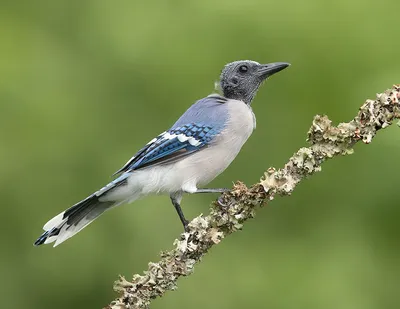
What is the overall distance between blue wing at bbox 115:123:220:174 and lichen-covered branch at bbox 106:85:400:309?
3.88ft

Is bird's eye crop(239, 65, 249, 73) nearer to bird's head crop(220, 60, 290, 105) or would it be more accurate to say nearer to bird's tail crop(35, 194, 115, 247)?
bird's head crop(220, 60, 290, 105)

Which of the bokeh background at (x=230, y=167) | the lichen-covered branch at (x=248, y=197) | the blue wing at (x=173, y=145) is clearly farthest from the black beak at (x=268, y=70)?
the lichen-covered branch at (x=248, y=197)

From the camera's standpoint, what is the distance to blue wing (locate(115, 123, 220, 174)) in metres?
5.55

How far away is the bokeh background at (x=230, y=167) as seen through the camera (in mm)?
6883

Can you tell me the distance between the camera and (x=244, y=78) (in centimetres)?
608

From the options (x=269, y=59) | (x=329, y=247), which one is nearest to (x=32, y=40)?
(x=269, y=59)

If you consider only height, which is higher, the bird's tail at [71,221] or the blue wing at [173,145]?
the blue wing at [173,145]

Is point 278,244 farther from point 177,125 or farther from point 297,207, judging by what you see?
point 177,125

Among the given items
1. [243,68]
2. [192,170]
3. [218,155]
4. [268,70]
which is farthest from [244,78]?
[192,170]

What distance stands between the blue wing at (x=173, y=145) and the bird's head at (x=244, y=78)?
1.46ft

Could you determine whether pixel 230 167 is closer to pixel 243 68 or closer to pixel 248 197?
pixel 243 68

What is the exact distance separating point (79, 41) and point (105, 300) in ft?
9.04

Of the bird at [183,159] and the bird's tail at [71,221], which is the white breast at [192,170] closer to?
the bird at [183,159]

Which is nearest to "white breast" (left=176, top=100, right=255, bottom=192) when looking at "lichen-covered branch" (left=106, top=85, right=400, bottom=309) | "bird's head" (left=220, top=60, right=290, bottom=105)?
"bird's head" (left=220, top=60, right=290, bottom=105)
